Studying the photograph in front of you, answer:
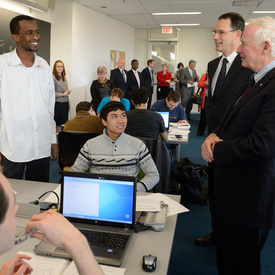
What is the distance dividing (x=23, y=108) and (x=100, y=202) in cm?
117

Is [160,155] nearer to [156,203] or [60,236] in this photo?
[156,203]

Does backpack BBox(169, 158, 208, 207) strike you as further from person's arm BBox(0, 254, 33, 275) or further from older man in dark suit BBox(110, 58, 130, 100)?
older man in dark suit BBox(110, 58, 130, 100)

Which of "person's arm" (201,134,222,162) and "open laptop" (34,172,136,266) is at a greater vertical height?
"person's arm" (201,134,222,162)

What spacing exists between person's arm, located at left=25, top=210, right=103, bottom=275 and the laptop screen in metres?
0.57

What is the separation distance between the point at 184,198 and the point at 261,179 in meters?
2.29

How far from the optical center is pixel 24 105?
7.66 feet

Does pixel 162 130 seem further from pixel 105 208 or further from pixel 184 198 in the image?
pixel 105 208

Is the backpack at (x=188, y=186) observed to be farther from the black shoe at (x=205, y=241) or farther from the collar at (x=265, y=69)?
the collar at (x=265, y=69)

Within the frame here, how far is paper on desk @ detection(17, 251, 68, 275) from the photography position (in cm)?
124

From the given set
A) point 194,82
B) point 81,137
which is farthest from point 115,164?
point 194,82

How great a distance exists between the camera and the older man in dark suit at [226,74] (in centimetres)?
248

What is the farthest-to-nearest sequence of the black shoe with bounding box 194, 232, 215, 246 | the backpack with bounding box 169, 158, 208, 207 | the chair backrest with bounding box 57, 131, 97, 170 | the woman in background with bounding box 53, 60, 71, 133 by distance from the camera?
1. the woman in background with bounding box 53, 60, 71, 133
2. the backpack with bounding box 169, 158, 208, 207
3. the chair backrest with bounding box 57, 131, 97, 170
4. the black shoe with bounding box 194, 232, 215, 246

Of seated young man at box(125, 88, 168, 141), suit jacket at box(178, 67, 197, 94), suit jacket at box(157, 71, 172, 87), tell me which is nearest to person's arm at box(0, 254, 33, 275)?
seated young man at box(125, 88, 168, 141)

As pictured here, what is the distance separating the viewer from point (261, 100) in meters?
1.59
